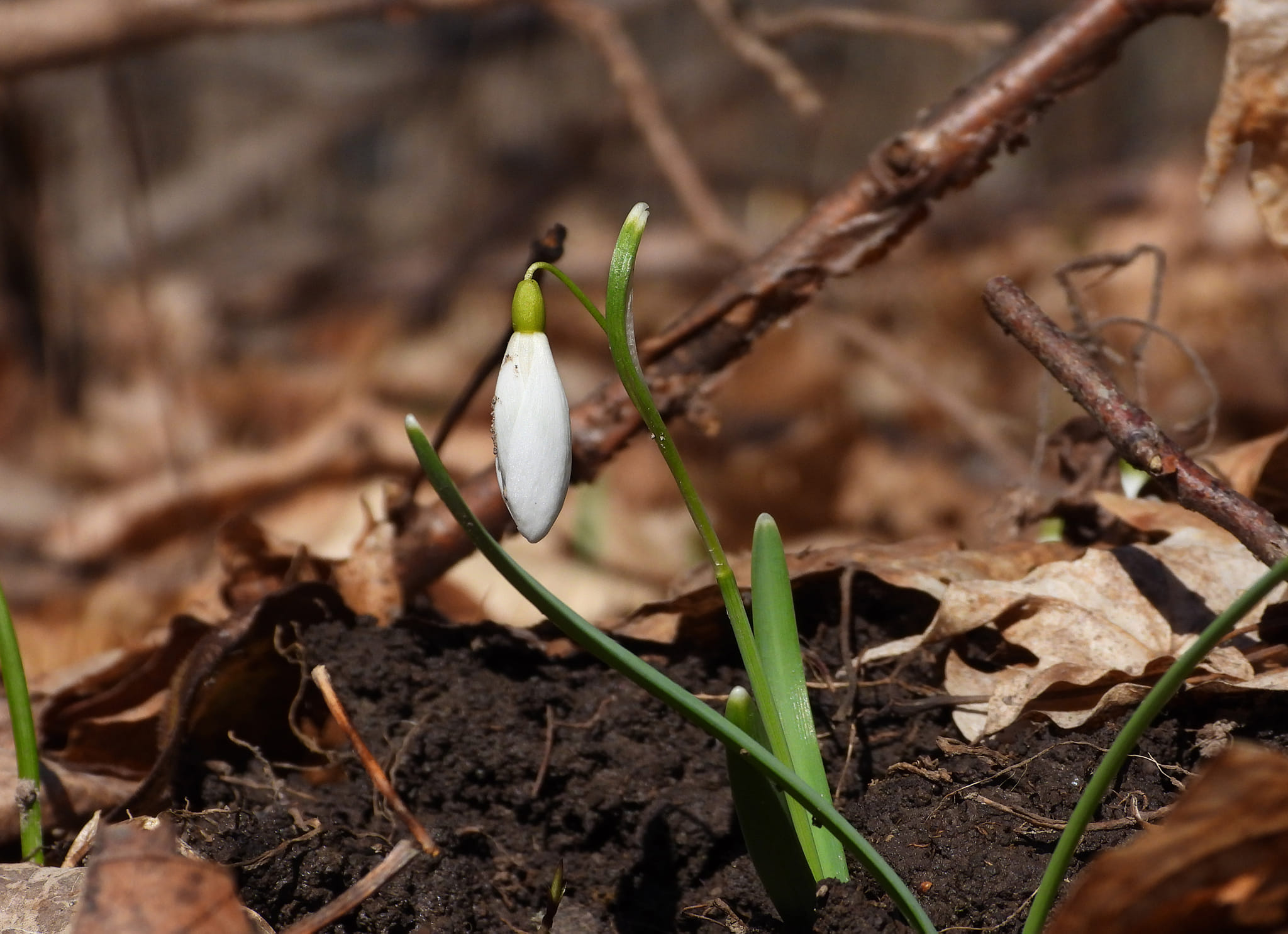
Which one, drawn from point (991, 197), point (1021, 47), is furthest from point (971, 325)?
point (1021, 47)

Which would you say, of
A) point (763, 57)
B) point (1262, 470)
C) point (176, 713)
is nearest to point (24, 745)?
point (176, 713)

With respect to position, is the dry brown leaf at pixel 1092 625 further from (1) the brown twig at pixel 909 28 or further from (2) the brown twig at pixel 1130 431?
(1) the brown twig at pixel 909 28

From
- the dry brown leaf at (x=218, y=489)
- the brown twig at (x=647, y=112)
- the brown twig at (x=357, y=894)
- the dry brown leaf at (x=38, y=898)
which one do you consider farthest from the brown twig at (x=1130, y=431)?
the dry brown leaf at (x=218, y=489)

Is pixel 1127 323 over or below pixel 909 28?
below

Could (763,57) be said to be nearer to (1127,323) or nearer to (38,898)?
(1127,323)

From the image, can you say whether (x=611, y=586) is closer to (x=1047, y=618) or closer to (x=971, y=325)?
(x=1047, y=618)
